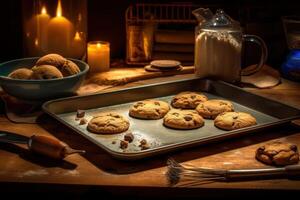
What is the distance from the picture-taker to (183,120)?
132 centimetres

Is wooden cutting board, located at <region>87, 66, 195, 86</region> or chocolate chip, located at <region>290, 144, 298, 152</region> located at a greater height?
wooden cutting board, located at <region>87, 66, 195, 86</region>

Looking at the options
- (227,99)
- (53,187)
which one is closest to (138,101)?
(227,99)

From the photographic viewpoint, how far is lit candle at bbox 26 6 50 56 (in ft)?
5.80

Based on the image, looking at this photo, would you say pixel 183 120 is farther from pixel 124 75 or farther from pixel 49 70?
pixel 124 75

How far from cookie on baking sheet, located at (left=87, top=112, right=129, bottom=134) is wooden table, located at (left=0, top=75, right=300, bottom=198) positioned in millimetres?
41

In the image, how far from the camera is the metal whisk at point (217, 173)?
3.49 feet

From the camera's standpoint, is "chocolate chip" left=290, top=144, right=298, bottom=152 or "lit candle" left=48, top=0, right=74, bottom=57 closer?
"chocolate chip" left=290, top=144, right=298, bottom=152

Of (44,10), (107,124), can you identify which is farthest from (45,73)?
(44,10)

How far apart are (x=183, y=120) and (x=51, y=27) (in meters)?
0.66

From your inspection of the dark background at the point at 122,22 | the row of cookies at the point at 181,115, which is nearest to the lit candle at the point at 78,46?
the dark background at the point at 122,22

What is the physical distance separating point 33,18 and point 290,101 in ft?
2.79

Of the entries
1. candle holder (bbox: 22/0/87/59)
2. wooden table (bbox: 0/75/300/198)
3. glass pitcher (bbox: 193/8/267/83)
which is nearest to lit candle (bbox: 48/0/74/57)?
candle holder (bbox: 22/0/87/59)

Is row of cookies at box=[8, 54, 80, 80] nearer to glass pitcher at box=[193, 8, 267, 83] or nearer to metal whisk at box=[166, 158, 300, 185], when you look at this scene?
glass pitcher at box=[193, 8, 267, 83]

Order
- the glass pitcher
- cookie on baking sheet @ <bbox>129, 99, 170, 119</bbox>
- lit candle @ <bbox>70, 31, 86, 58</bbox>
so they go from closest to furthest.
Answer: cookie on baking sheet @ <bbox>129, 99, 170, 119</bbox> → the glass pitcher → lit candle @ <bbox>70, 31, 86, 58</bbox>
